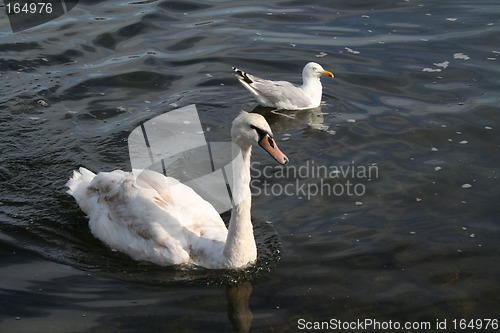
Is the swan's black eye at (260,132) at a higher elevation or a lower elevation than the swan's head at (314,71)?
higher

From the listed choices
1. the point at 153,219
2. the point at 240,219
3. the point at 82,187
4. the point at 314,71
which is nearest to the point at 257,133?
the point at 240,219

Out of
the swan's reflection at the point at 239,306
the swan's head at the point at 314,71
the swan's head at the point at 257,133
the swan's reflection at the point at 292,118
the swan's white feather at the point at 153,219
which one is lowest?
the swan's reflection at the point at 239,306

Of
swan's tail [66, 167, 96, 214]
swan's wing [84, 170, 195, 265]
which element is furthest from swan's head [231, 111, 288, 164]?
swan's tail [66, 167, 96, 214]

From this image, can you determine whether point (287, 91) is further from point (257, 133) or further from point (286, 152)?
point (257, 133)

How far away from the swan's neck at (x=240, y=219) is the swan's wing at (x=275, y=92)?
192 inches

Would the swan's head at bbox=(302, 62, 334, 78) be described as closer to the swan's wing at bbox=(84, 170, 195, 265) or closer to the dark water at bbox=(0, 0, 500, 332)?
the dark water at bbox=(0, 0, 500, 332)

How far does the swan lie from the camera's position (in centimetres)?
1298

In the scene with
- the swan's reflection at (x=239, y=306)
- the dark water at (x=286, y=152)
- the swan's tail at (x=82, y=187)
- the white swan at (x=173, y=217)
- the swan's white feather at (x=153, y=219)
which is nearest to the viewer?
the swan's reflection at (x=239, y=306)

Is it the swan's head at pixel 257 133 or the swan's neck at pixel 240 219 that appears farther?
the swan's neck at pixel 240 219

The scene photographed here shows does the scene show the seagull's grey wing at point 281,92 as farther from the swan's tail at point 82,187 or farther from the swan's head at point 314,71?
the swan's tail at point 82,187

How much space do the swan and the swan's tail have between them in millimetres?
3795

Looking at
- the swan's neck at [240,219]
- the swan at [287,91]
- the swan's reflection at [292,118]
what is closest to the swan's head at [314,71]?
the swan at [287,91]

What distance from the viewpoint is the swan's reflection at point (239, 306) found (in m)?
7.59

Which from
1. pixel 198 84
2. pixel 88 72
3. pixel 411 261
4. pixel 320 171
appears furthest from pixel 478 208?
pixel 88 72
